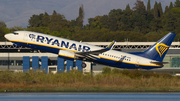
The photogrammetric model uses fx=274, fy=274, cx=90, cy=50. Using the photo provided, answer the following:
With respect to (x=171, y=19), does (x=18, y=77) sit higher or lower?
lower

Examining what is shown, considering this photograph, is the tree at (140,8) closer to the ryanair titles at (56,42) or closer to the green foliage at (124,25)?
the green foliage at (124,25)

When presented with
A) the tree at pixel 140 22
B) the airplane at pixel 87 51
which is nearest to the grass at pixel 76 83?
the airplane at pixel 87 51

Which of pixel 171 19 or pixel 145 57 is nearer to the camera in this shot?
pixel 145 57

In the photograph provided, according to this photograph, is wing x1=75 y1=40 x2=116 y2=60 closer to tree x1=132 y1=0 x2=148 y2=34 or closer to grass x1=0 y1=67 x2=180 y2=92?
grass x1=0 y1=67 x2=180 y2=92

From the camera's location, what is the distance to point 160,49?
4953 centimetres

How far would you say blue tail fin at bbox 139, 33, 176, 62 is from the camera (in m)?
49.0

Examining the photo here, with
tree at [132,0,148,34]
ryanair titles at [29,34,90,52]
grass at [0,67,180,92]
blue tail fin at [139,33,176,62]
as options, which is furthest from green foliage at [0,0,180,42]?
grass at [0,67,180,92]

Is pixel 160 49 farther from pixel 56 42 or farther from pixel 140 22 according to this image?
pixel 140 22

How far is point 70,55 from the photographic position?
4403cm
